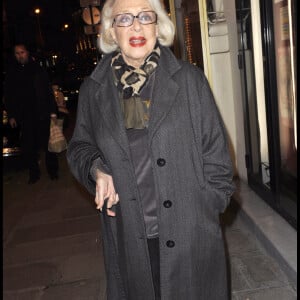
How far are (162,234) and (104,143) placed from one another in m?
0.53

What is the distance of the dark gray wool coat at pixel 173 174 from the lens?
6.66 ft

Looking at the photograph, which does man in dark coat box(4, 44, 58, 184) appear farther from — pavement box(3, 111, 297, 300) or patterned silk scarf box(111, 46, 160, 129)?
patterned silk scarf box(111, 46, 160, 129)

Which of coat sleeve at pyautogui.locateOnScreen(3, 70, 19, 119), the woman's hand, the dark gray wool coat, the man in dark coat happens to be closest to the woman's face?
the dark gray wool coat

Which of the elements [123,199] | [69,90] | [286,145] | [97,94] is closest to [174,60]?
[97,94]

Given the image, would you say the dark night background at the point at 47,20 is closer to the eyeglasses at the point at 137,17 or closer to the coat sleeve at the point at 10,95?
the coat sleeve at the point at 10,95

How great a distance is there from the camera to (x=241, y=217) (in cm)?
475

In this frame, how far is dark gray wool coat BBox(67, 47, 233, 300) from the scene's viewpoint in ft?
6.66

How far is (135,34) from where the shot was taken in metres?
2.09

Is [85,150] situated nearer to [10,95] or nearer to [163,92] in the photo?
[163,92]

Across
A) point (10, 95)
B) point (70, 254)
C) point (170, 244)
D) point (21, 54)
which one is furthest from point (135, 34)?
point (10, 95)

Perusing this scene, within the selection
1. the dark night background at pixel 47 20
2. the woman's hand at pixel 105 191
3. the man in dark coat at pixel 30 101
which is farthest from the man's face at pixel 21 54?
the dark night background at pixel 47 20

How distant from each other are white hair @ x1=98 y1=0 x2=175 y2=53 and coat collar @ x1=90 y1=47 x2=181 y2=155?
0.24ft

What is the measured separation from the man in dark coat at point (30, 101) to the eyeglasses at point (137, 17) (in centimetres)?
508

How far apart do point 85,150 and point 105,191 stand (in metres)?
0.28
